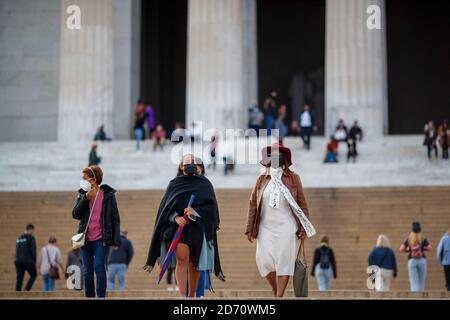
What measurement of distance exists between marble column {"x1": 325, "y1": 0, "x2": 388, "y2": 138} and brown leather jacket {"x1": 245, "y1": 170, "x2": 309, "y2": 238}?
25.7m

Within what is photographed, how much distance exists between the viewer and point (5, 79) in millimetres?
48344

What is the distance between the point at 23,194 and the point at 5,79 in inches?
664

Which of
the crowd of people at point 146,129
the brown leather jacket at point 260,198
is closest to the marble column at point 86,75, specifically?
the crowd of people at point 146,129

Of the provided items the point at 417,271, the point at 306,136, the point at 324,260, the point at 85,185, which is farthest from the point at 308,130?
the point at 85,185

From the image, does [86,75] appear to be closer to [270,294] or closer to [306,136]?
[306,136]

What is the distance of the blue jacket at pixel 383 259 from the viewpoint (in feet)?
70.8

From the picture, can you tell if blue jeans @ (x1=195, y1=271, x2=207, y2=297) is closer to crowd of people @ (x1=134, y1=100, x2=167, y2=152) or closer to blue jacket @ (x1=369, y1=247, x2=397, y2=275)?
blue jacket @ (x1=369, y1=247, x2=397, y2=275)

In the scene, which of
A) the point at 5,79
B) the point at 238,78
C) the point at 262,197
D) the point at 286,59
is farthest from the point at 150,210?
the point at 286,59

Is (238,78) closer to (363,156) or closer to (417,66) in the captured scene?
(363,156)

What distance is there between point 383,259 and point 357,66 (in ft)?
63.0

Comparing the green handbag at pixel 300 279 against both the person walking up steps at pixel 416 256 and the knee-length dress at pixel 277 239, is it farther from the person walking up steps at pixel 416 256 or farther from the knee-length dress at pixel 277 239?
the person walking up steps at pixel 416 256

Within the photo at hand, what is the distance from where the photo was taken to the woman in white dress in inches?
555

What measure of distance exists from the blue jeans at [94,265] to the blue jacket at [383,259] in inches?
313

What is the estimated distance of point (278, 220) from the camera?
14.2 meters
